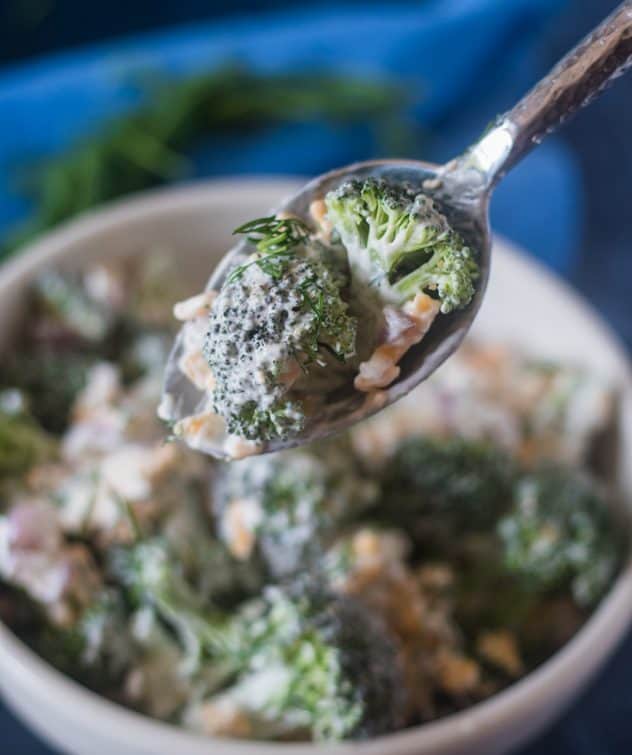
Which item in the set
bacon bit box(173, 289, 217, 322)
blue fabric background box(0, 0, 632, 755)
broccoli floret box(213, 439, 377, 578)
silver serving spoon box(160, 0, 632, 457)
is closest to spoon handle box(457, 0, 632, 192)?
silver serving spoon box(160, 0, 632, 457)

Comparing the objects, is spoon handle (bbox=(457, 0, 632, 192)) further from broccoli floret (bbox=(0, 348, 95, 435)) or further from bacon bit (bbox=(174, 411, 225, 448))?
broccoli floret (bbox=(0, 348, 95, 435))

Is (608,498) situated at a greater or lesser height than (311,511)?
greater

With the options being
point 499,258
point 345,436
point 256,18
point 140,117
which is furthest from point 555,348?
point 256,18

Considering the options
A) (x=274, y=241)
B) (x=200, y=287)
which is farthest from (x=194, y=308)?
(x=200, y=287)

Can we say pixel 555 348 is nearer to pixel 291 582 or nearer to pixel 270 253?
pixel 291 582

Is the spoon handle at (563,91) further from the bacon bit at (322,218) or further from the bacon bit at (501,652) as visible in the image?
the bacon bit at (501,652)

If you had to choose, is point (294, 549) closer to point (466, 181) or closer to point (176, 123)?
point (466, 181)
